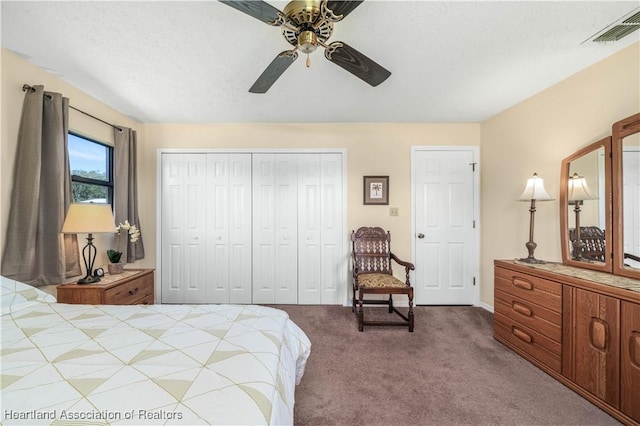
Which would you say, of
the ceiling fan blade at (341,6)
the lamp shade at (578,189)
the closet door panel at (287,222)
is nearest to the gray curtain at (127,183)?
the closet door panel at (287,222)

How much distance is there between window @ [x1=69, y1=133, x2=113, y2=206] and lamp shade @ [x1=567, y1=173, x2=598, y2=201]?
4428mm

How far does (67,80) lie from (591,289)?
4.36 meters

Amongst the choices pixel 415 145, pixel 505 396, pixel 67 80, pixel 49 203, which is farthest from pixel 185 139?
pixel 505 396

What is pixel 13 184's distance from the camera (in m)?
1.90

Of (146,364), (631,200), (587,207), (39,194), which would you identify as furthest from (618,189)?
(39,194)

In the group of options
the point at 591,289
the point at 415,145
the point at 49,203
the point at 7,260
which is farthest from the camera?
the point at 415,145

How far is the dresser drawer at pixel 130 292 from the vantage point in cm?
206

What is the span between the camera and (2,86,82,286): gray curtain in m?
1.88

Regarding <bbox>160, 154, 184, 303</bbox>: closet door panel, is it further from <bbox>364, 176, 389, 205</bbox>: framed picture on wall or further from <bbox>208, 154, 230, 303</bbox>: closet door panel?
<bbox>364, 176, 389, 205</bbox>: framed picture on wall

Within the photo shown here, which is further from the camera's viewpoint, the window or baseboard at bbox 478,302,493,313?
baseboard at bbox 478,302,493,313

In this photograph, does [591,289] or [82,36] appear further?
[82,36]

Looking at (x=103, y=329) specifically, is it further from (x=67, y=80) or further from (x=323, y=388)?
(x=67, y=80)

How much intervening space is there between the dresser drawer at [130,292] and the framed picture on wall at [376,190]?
8.61 ft

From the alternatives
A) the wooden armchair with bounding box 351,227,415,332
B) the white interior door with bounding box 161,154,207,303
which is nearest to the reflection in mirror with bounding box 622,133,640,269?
the wooden armchair with bounding box 351,227,415,332
